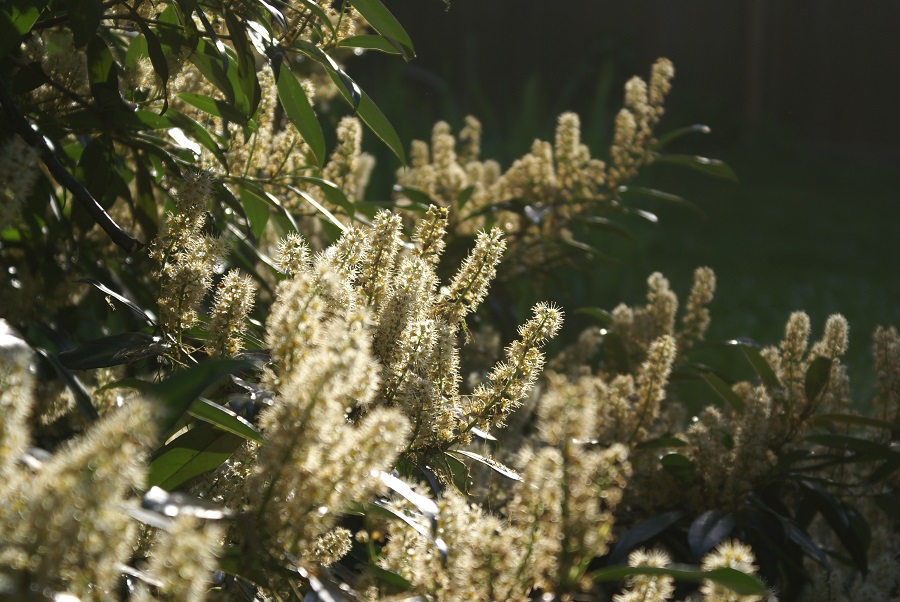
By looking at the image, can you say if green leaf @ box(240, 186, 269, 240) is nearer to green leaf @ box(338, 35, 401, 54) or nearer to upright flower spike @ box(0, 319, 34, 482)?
green leaf @ box(338, 35, 401, 54)

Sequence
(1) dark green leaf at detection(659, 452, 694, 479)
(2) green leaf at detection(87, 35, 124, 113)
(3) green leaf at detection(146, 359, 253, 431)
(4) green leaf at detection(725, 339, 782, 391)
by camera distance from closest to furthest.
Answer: (3) green leaf at detection(146, 359, 253, 431) → (2) green leaf at detection(87, 35, 124, 113) → (1) dark green leaf at detection(659, 452, 694, 479) → (4) green leaf at detection(725, 339, 782, 391)

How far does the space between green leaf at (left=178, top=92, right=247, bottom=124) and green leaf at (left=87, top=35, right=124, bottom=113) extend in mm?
129

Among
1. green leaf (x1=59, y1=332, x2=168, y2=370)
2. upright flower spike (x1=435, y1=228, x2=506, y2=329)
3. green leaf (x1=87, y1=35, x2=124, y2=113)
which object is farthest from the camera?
green leaf (x1=87, y1=35, x2=124, y2=113)

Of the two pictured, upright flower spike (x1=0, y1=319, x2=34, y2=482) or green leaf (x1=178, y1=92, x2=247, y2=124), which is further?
green leaf (x1=178, y1=92, x2=247, y2=124)

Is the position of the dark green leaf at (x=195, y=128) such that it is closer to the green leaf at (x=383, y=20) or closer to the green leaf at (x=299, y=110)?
the green leaf at (x=299, y=110)

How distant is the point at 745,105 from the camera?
1106cm

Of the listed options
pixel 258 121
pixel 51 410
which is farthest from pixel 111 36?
pixel 51 410

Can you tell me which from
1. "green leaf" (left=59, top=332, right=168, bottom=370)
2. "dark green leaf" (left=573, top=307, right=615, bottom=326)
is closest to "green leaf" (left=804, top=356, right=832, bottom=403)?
"dark green leaf" (left=573, top=307, right=615, bottom=326)

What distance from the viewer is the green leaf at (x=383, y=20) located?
1.36 m

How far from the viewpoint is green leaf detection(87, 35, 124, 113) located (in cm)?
134

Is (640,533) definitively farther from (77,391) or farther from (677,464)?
(77,391)

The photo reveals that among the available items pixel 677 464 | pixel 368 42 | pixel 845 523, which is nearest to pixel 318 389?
pixel 368 42

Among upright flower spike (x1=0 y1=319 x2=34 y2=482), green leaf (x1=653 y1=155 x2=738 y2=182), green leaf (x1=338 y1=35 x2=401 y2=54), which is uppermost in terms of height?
green leaf (x1=653 y1=155 x2=738 y2=182)

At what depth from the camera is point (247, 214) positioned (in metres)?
1.69
